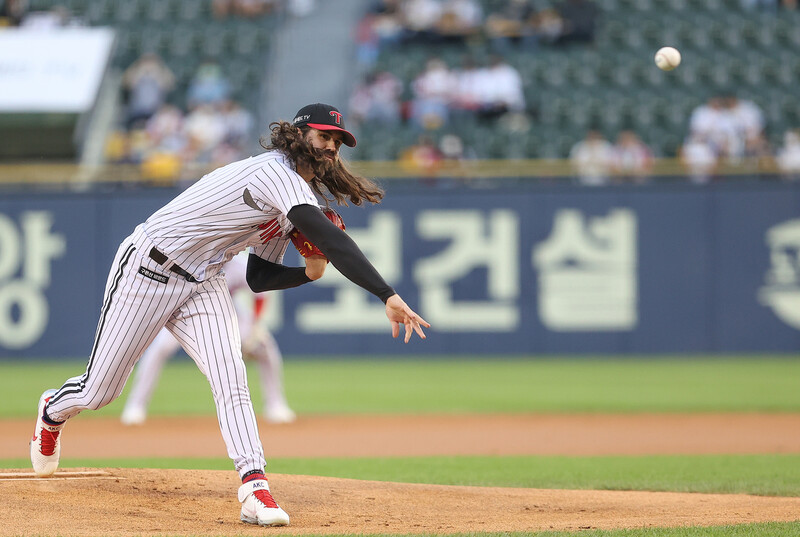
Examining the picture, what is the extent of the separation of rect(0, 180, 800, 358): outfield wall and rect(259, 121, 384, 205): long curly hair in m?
9.35

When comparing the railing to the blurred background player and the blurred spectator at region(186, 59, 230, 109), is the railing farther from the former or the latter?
the blurred background player

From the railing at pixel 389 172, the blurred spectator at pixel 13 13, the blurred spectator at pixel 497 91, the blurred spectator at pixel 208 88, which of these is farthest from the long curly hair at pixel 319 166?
the blurred spectator at pixel 13 13

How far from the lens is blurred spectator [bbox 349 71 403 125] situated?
16.2 meters

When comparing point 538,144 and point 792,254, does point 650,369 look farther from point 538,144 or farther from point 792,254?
point 538,144

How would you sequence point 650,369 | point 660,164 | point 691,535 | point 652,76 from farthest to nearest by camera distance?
point 652,76 → point 660,164 → point 650,369 → point 691,535

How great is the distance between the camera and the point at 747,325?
14.3 m

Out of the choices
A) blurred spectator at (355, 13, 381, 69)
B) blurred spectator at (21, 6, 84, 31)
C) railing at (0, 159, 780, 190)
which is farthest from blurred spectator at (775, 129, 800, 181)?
blurred spectator at (21, 6, 84, 31)

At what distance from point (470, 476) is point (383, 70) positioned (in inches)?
438

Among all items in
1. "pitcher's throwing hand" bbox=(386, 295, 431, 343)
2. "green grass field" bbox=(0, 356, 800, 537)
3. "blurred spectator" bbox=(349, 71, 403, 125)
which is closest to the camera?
"pitcher's throwing hand" bbox=(386, 295, 431, 343)

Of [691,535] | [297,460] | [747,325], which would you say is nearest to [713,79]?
[747,325]

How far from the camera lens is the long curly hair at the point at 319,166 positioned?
4711mm

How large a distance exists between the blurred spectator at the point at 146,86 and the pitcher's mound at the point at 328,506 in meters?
11.3

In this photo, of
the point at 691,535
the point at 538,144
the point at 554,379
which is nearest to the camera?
the point at 691,535

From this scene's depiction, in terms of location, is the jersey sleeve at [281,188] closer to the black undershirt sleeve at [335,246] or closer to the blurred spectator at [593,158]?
the black undershirt sleeve at [335,246]
